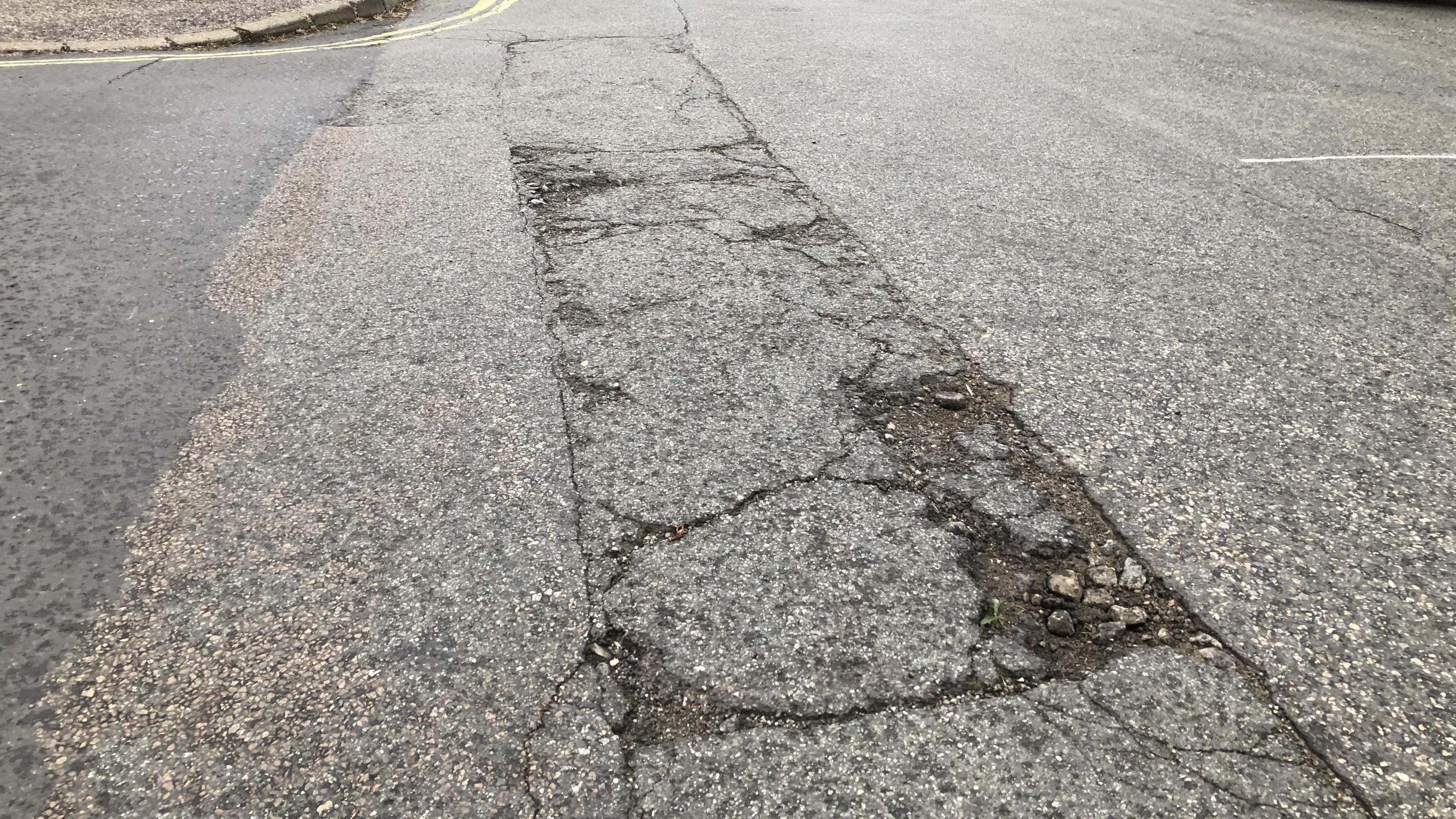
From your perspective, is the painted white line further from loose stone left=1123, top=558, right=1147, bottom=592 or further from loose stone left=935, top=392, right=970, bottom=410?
loose stone left=1123, top=558, right=1147, bottom=592

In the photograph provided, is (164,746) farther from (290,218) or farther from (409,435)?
(290,218)

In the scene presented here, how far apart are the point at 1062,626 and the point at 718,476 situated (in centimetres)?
106

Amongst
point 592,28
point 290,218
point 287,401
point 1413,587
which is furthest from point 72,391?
point 592,28

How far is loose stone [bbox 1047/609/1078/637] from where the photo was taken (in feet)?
7.43

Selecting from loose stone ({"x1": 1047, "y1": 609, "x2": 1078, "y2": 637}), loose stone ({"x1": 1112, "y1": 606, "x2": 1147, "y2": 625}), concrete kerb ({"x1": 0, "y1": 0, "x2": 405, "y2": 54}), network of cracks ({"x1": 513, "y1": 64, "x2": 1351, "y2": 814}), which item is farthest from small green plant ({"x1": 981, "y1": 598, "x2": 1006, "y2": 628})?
concrete kerb ({"x1": 0, "y1": 0, "x2": 405, "y2": 54})

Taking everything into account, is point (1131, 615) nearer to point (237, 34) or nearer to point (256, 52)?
point (256, 52)

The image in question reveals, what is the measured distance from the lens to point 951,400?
3.16m

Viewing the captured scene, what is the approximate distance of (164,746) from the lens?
6.44 ft

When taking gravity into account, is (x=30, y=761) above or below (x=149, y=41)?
below

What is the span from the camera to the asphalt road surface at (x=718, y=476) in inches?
77.2

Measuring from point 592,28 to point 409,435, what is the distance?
7.27m

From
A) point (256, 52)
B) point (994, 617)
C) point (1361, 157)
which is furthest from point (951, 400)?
point (256, 52)

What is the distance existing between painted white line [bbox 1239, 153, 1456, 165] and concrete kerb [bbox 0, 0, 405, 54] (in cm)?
825

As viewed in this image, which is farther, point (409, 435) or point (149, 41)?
point (149, 41)
